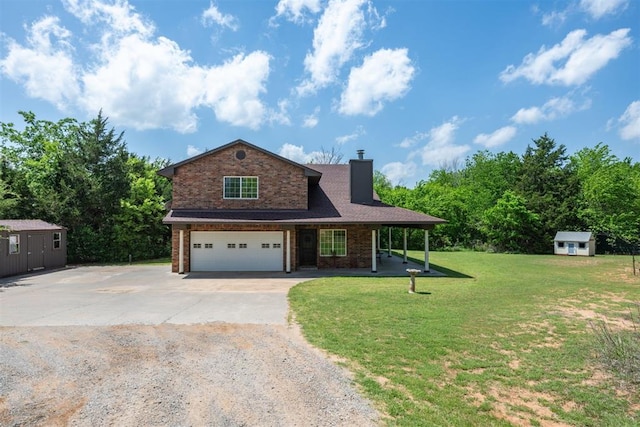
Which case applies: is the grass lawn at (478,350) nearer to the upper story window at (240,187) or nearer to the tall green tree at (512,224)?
the upper story window at (240,187)

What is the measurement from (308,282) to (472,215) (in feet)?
88.4

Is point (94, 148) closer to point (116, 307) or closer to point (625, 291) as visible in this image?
point (116, 307)

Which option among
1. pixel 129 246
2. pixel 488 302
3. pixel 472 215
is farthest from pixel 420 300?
pixel 472 215

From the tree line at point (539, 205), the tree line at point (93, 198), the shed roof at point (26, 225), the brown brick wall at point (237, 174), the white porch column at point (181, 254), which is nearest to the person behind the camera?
the white porch column at point (181, 254)

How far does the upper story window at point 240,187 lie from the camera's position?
693 inches

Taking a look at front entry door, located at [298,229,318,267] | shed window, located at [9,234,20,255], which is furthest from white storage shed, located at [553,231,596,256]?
shed window, located at [9,234,20,255]

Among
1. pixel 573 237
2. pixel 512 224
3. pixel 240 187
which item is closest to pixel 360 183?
pixel 240 187

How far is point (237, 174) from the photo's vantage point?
57.6 feet

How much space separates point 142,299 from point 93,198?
1619 cm

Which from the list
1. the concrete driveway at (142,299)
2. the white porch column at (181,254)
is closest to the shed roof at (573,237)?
the concrete driveway at (142,299)

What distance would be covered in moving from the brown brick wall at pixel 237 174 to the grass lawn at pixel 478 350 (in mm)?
6717

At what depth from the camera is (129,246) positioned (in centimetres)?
2441

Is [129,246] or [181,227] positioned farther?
[129,246]

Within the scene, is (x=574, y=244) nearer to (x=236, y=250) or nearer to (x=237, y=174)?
(x=236, y=250)
